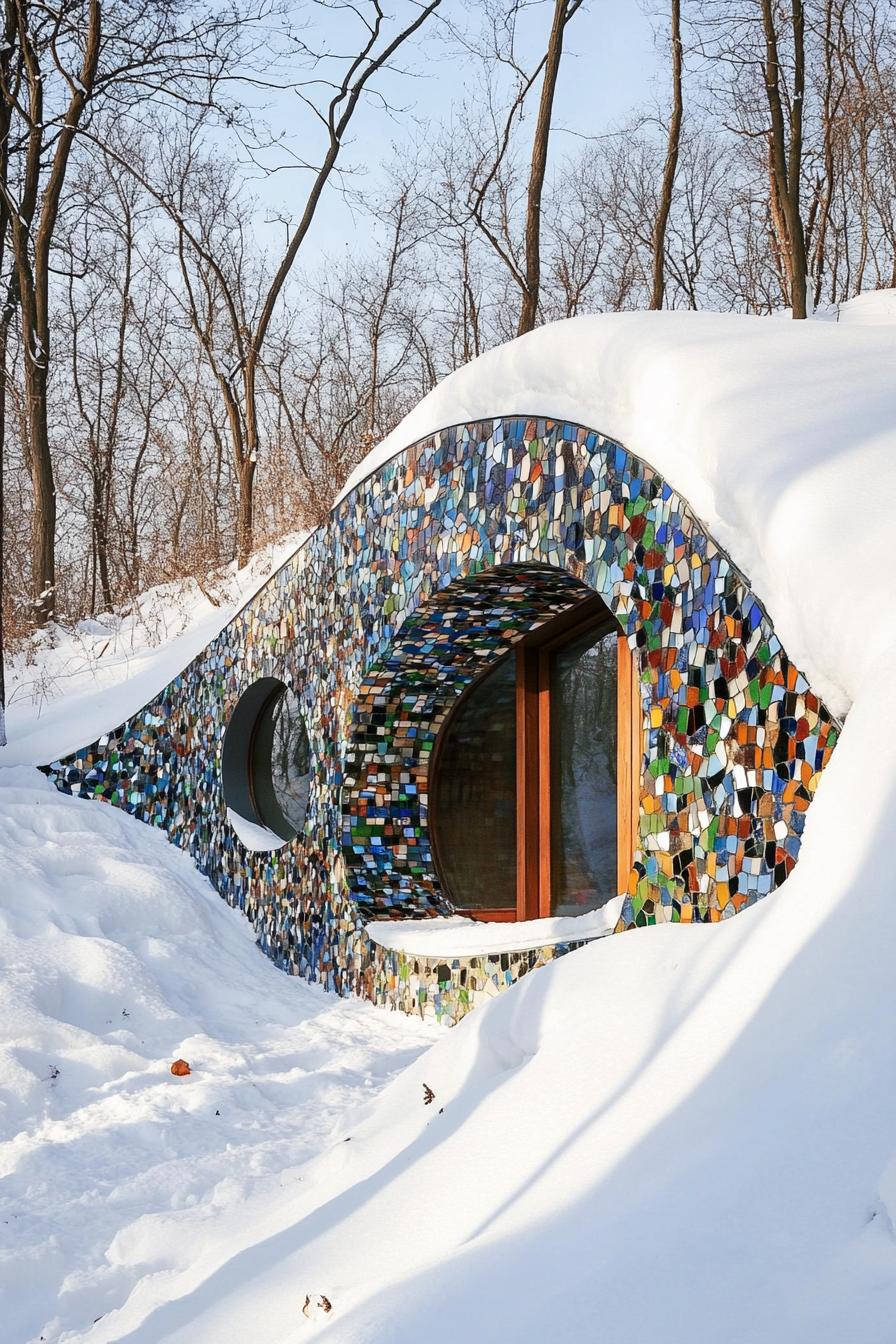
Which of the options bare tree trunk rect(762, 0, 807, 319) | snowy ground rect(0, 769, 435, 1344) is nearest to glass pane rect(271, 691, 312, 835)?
snowy ground rect(0, 769, 435, 1344)

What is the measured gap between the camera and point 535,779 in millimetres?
5840

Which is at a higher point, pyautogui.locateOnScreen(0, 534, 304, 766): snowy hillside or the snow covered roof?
the snow covered roof

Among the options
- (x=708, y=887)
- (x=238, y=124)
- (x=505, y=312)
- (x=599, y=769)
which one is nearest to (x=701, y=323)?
(x=708, y=887)

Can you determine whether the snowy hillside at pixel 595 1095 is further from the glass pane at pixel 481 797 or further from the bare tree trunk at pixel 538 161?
the bare tree trunk at pixel 538 161

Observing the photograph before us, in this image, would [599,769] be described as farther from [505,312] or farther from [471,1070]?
[505,312]

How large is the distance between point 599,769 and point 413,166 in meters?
13.9

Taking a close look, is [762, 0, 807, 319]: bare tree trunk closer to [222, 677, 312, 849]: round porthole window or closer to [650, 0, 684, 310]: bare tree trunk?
[650, 0, 684, 310]: bare tree trunk

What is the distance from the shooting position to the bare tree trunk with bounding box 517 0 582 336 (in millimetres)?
10469

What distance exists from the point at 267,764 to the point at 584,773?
1.91 meters

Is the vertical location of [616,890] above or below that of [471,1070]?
below

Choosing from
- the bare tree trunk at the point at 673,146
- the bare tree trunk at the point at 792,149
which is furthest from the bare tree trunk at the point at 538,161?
the bare tree trunk at the point at 792,149

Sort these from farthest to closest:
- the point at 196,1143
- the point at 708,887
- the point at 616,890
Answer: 1. the point at 616,890
2. the point at 196,1143
3. the point at 708,887

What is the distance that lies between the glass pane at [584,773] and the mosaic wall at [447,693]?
1.70 feet

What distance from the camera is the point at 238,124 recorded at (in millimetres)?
11234
